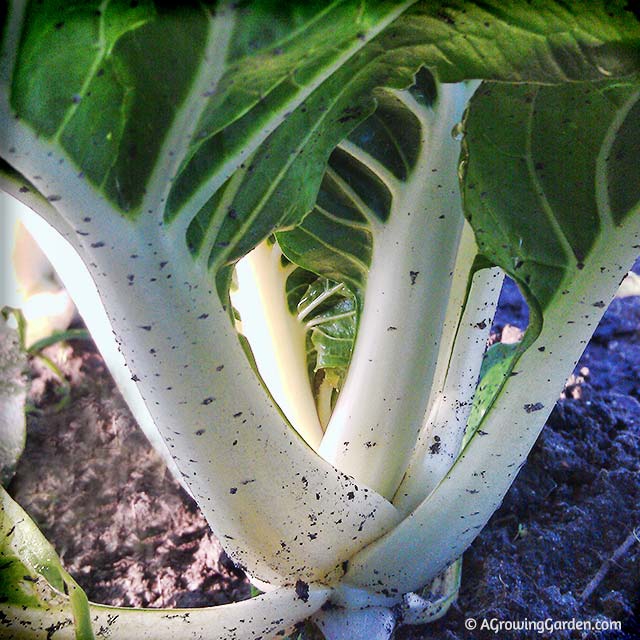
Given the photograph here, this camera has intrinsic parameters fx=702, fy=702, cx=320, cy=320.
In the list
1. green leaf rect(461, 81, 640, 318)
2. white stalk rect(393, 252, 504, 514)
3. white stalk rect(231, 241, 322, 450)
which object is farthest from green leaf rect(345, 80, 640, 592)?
white stalk rect(231, 241, 322, 450)

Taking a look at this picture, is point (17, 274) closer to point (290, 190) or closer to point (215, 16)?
point (290, 190)

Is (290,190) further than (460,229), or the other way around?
(460,229)

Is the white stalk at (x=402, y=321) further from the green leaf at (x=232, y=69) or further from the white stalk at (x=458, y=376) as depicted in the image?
the green leaf at (x=232, y=69)

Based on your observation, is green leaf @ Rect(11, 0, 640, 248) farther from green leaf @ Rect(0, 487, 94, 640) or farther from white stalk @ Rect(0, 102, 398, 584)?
green leaf @ Rect(0, 487, 94, 640)

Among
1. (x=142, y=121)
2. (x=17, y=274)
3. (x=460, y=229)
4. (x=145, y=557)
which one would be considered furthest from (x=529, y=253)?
(x=17, y=274)

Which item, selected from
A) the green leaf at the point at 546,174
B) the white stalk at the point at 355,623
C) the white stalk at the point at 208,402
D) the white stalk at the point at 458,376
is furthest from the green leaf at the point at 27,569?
the green leaf at the point at 546,174

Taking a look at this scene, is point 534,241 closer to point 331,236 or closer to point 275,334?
point 331,236
